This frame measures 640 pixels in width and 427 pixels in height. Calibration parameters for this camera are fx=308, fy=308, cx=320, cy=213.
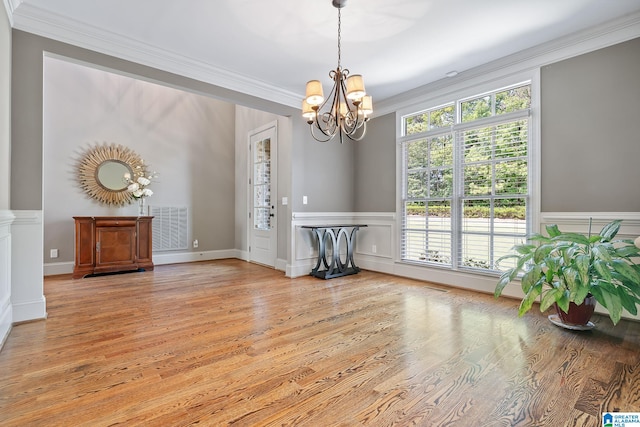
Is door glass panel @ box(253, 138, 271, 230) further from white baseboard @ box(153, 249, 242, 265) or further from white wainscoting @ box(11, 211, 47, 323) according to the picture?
white wainscoting @ box(11, 211, 47, 323)

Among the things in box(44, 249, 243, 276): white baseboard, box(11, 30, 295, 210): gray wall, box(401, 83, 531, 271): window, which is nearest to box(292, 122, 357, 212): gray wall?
box(401, 83, 531, 271): window

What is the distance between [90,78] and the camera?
15.9ft

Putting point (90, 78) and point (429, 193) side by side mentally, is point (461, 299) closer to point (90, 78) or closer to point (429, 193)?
point (429, 193)

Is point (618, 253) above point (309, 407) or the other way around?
above

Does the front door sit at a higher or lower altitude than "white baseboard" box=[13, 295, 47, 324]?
higher

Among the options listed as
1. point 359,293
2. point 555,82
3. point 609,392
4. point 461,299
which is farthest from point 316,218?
point 609,392

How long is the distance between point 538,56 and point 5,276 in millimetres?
5205

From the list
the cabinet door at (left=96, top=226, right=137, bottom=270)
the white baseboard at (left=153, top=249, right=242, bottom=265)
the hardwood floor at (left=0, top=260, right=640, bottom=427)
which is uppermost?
the cabinet door at (left=96, top=226, right=137, bottom=270)

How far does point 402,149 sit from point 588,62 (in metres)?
2.14

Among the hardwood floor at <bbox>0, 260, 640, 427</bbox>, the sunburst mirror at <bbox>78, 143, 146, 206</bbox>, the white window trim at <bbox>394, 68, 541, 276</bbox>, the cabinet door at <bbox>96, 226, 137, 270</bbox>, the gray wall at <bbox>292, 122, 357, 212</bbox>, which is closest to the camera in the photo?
the hardwood floor at <bbox>0, 260, 640, 427</bbox>

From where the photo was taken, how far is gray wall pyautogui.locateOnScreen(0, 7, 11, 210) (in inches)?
88.4

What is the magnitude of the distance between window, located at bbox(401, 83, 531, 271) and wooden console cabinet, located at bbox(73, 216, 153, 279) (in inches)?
159

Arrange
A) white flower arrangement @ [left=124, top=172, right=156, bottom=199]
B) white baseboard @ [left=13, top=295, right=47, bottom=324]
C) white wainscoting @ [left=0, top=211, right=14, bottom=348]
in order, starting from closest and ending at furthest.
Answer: white wainscoting @ [left=0, top=211, right=14, bottom=348] < white baseboard @ [left=13, top=295, right=47, bottom=324] < white flower arrangement @ [left=124, top=172, right=156, bottom=199]

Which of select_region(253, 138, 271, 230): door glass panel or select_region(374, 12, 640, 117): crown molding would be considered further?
select_region(253, 138, 271, 230): door glass panel
